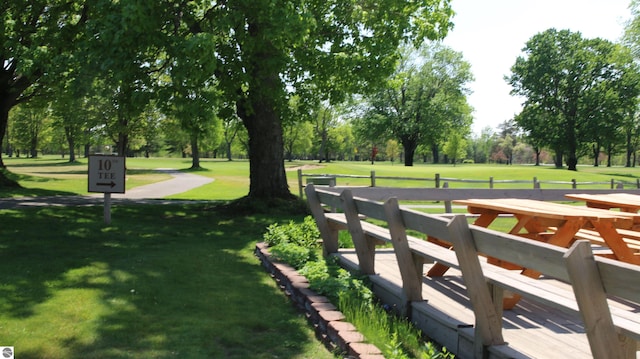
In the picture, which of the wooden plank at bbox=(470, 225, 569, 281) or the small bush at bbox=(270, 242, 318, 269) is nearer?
the wooden plank at bbox=(470, 225, 569, 281)

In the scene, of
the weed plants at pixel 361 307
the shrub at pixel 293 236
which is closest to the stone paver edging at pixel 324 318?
the weed plants at pixel 361 307

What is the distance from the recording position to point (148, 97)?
37.3 ft

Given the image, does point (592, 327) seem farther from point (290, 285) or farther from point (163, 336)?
point (290, 285)

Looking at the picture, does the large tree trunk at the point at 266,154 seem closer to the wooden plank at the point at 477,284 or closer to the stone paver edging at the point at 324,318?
the stone paver edging at the point at 324,318

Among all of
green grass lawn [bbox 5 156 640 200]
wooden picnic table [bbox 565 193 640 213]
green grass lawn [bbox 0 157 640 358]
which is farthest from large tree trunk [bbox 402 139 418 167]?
wooden picnic table [bbox 565 193 640 213]

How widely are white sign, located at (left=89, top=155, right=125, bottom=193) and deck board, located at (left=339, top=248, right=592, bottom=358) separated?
7.64 meters

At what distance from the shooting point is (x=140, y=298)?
5.75 meters

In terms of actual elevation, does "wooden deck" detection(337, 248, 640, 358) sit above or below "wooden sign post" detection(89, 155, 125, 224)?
below

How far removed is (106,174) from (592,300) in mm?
10861

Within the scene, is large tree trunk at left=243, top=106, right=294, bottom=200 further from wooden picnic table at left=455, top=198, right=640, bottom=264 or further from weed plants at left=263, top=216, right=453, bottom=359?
wooden picnic table at left=455, top=198, right=640, bottom=264

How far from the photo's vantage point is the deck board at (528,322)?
3.66 m

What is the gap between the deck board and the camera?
3663 mm

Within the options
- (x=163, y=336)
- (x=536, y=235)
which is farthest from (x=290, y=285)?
(x=536, y=235)

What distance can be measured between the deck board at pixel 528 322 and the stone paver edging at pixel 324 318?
863 mm
